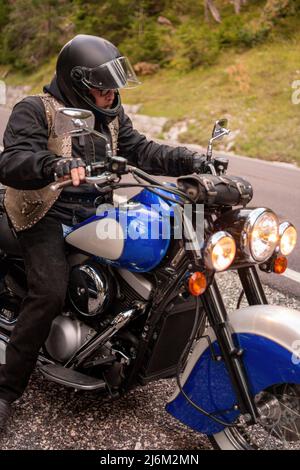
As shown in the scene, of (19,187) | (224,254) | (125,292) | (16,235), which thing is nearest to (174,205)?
(224,254)

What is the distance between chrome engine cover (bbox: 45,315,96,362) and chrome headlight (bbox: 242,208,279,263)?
3.31 ft

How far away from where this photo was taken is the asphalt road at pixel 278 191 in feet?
16.5

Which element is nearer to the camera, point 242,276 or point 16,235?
point 242,276

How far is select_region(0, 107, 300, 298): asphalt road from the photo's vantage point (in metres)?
5.04

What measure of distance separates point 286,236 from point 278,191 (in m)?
7.01

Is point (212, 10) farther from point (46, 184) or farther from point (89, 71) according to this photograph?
point (46, 184)

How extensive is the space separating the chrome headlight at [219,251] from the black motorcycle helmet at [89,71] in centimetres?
96

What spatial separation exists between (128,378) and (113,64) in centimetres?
147

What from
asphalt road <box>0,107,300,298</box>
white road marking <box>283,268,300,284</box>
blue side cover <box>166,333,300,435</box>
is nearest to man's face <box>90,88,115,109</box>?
blue side cover <box>166,333,300,435</box>

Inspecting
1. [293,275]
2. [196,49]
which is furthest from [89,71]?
[196,49]

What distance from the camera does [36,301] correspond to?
273cm

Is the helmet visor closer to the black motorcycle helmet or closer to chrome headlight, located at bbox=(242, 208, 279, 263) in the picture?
the black motorcycle helmet
